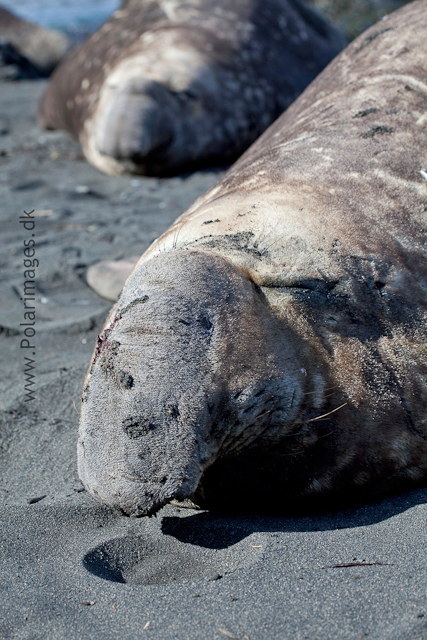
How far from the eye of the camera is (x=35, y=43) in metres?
11.0

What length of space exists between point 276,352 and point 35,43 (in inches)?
422

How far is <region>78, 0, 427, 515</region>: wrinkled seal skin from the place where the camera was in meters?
1.69

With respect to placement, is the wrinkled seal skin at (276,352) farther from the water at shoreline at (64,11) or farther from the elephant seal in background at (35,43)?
the water at shoreline at (64,11)

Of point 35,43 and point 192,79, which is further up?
point 192,79

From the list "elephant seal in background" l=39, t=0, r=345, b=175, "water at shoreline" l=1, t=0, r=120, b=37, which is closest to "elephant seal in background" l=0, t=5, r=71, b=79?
"elephant seal in background" l=39, t=0, r=345, b=175

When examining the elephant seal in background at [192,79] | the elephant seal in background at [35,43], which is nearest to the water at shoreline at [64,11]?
the elephant seal in background at [35,43]

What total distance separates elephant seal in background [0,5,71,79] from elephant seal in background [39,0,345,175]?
16.7 ft

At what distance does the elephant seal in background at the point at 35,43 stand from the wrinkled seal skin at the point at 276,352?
377 inches

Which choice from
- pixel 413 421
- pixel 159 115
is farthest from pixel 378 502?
pixel 159 115

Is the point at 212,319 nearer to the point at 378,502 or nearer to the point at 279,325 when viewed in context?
the point at 279,325

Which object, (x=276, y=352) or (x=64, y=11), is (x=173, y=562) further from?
(x=64, y=11)

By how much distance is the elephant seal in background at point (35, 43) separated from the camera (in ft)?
35.4

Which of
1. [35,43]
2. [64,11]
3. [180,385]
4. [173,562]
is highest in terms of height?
[180,385]

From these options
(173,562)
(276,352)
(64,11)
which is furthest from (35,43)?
(64,11)
